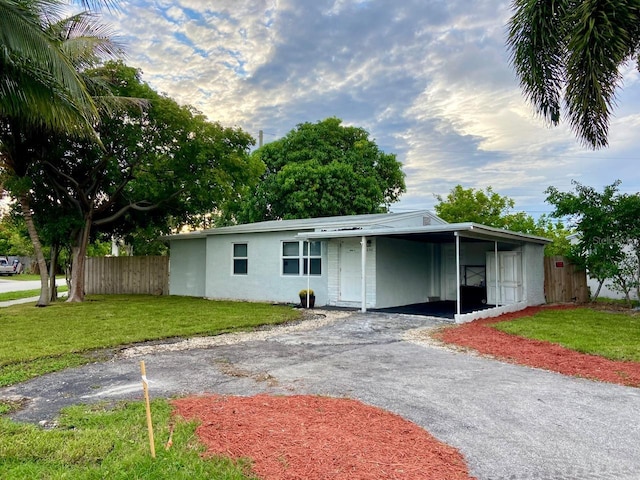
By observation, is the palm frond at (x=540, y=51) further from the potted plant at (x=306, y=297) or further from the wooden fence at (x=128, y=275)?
the wooden fence at (x=128, y=275)

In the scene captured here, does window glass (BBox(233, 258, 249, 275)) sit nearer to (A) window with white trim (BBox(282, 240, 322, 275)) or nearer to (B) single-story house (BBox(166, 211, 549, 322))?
(B) single-story house (BBox(166, 211, 549, 322))

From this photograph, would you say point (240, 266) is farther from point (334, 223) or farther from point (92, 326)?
point (92, 326)

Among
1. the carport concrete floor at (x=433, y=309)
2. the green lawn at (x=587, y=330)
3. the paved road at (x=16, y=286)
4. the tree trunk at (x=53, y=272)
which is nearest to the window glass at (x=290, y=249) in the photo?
the carport concrete floor at (x=433, y=309)

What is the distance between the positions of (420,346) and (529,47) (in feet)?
23.4

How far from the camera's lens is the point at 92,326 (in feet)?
31.7

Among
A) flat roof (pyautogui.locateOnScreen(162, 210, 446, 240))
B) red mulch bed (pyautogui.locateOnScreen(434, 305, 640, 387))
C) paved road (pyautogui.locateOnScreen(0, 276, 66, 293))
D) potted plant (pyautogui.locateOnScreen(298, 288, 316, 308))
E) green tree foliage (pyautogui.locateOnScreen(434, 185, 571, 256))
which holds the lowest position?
red mulch bed (pyautogui.locateOnScreen(434, 305, 640, 387))

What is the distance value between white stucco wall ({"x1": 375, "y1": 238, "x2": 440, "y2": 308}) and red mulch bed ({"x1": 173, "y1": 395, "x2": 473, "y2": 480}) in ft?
30.2

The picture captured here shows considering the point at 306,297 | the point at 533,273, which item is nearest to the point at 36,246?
the point at 306,297

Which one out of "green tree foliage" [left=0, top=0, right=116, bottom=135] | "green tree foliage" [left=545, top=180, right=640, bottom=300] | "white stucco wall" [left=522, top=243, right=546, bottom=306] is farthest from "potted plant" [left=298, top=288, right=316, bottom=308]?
"green tree foliage" [left=545, top=180, right=640, bottom=300]

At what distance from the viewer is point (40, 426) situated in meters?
3.85

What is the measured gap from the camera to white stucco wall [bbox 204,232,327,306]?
14.7m

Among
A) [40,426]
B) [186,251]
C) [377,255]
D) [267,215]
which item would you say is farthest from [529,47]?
[267,215]

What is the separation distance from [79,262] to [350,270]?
9817 mm

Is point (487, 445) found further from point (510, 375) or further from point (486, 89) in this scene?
point (486, 89)
